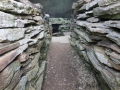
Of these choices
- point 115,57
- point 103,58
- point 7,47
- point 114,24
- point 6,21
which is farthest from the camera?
point 103,58

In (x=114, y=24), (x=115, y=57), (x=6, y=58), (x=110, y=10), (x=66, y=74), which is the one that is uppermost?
(x=110, y=10)

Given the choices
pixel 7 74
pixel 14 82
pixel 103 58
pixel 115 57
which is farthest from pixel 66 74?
pixel 7 74

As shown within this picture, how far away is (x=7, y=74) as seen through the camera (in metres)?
1.83

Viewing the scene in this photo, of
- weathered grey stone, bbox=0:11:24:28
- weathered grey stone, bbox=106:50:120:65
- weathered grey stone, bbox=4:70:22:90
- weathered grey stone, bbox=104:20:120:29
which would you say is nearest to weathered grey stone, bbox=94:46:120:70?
weathered grey stone, bbox=106:50:120:65

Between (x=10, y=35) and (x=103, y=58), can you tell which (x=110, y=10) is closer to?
(x=103, y=58)

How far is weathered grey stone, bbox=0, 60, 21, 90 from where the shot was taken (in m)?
1.70

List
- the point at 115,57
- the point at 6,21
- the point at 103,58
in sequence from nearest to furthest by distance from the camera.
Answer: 1. the point at 6,21
2. the point at 115,57
3. the point at 103,58

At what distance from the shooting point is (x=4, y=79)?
1.74 m

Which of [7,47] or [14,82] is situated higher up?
[7,47]

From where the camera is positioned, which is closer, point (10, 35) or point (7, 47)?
point (7, 47)

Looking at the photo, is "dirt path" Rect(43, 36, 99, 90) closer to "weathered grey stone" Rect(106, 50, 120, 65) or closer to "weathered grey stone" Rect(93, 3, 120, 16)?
"weathered grey stone" Rect(106, 50, 120, 65)

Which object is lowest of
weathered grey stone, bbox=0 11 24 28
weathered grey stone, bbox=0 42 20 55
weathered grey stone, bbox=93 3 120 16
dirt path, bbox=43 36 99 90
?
dirt path, bbox=43 36 99 90

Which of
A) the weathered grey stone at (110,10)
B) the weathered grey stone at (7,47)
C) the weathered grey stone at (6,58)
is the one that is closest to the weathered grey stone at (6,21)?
the weathered grey stone at (7,47)

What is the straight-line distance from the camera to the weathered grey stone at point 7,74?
170 centimetres
